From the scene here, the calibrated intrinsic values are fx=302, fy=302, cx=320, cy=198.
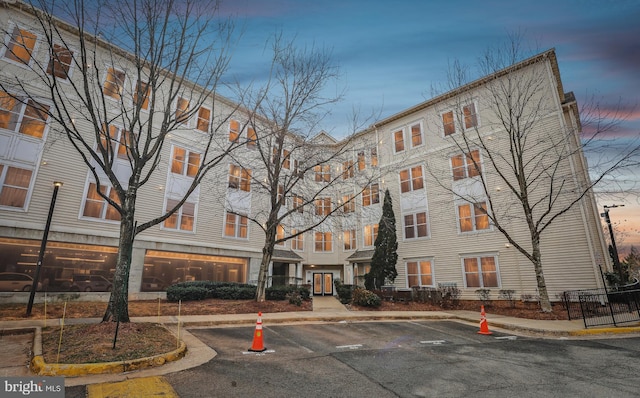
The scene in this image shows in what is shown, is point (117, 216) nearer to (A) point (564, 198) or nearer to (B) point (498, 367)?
(B) point (498, 367)

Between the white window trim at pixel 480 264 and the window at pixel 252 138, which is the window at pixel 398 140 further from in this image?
the window at pixel 252 138

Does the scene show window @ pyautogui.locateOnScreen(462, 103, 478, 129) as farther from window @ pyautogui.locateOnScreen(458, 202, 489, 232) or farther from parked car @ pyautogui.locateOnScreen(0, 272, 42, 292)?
parked car @ pyautogui.locateOnScreen(0, 272, 42, 292)

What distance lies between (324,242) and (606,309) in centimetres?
1924

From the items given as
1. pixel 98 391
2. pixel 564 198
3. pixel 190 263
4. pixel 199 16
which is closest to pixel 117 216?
pixel 190 263

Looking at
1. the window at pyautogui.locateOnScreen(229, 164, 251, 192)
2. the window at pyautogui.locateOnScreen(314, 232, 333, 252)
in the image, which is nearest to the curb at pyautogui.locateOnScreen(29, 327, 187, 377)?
the window at pyautogui.locateOnScreen(229, 164, 251, 192)

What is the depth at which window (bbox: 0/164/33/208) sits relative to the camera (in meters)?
14.0

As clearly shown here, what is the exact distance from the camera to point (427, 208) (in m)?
22.6

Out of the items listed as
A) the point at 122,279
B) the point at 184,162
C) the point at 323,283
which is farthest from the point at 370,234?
the point at 122,279

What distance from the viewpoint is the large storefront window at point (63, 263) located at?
13.9 meters

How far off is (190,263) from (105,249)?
4.72 meters

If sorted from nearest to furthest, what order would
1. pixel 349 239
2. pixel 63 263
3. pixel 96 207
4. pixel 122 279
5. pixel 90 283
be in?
1. pixel 122 279
2. pixel 63 263
3. pixel 90 283
4. pixel 96 207
5. pixel 349 239

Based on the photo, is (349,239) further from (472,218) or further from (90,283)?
(90,283)

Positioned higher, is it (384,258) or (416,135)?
(416,135)

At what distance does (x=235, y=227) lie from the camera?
73.5ft
